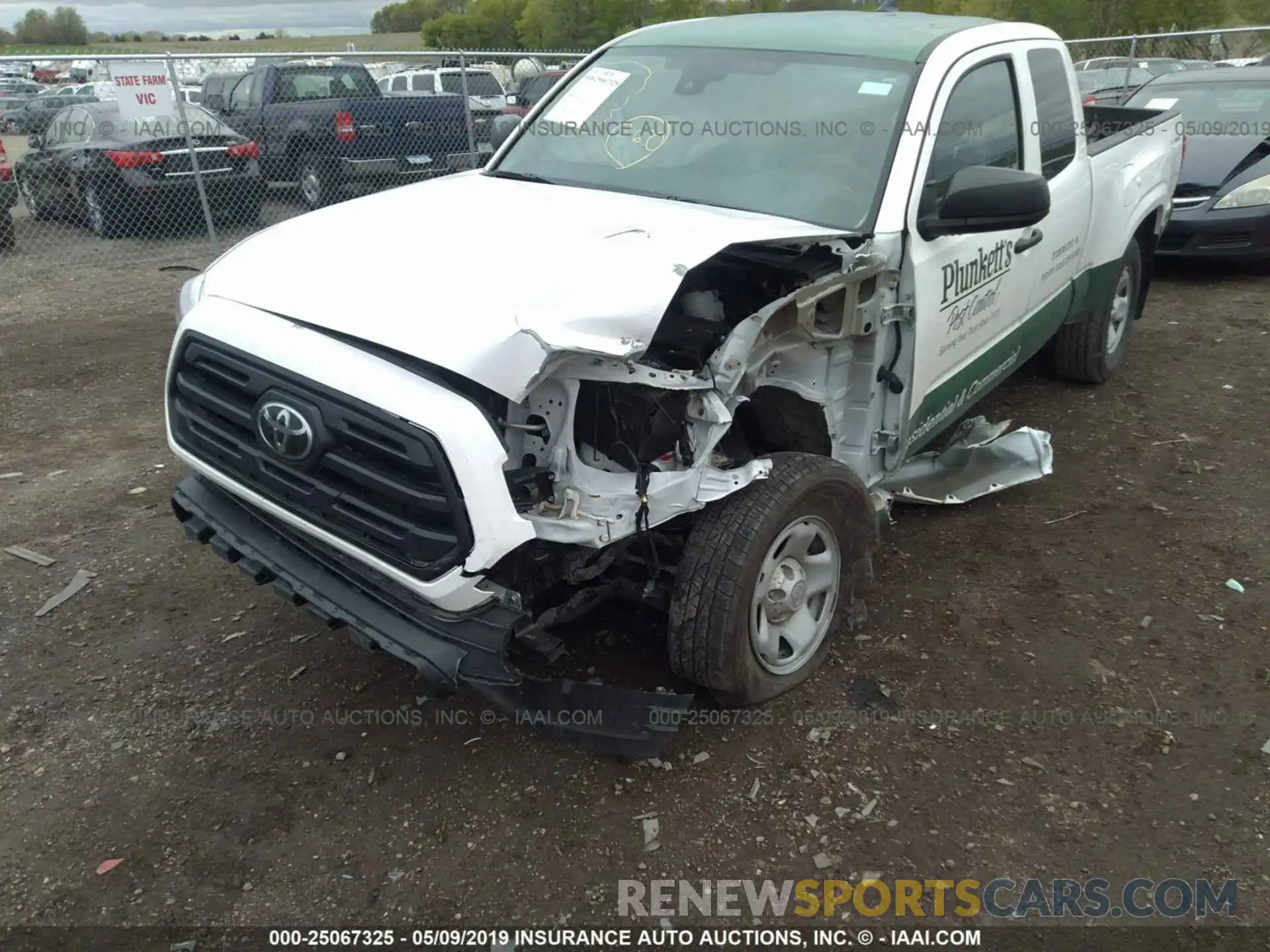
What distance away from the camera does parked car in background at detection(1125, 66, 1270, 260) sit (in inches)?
303

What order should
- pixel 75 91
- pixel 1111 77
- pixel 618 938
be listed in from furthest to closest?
1. pixel 1111 77
2. pixel 75 91
3. pixel 618 938

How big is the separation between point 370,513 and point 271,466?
0.38 m

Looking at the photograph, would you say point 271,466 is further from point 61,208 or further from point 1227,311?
point 61,208

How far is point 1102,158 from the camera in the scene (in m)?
4.83

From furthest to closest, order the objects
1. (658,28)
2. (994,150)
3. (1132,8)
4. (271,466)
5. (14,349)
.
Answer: (1132,8), (14,349), (658,28), (994,150), (271,466)

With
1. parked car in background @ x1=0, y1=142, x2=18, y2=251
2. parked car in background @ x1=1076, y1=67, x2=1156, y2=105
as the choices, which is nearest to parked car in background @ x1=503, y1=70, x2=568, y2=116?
parked car in background @ x1=0, y1=142, x2=18, y2=251

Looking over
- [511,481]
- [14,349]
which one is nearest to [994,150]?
[511,481]

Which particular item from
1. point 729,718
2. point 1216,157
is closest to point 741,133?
point 729,718

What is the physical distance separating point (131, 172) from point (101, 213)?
77cm

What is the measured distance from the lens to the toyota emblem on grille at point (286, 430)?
247 centimetres

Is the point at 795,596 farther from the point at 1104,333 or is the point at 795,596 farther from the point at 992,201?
the point at 1104,333

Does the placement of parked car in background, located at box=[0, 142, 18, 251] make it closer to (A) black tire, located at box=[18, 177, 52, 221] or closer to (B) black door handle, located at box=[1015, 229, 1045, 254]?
(A) black tire, located at box=[18, 177, 52, 221]

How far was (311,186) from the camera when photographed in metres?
11.4

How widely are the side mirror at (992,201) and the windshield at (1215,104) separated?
249 inches
